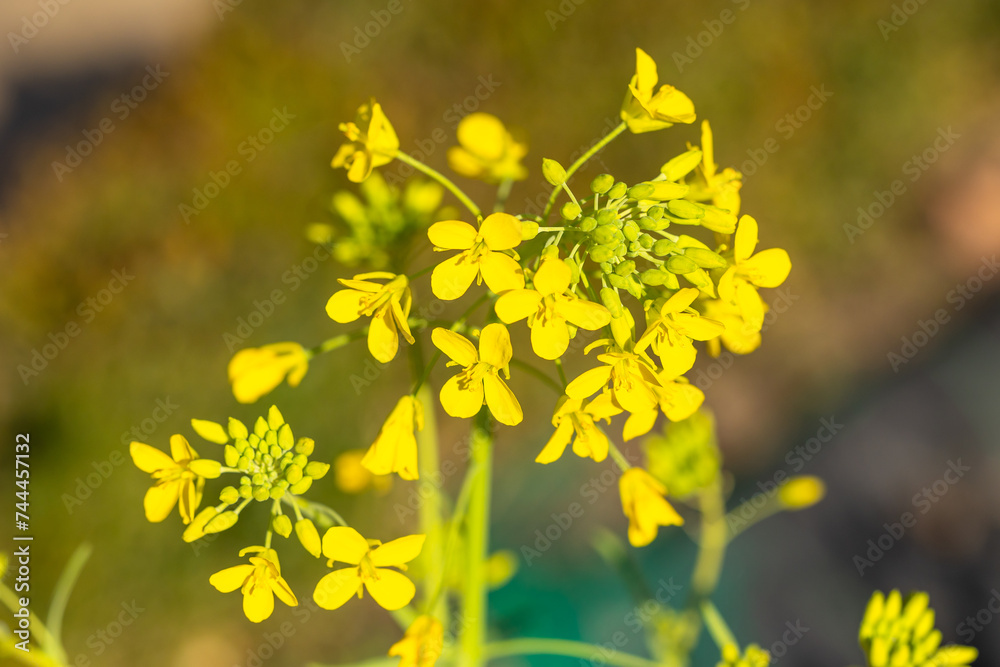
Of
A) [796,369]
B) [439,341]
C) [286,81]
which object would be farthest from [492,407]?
[286,81]

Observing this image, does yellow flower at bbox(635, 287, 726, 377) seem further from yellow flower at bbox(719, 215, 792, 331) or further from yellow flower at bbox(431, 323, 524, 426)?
yellow flower at bbox(431, 323, 524, 426)

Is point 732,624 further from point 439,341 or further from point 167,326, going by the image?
point 167,326

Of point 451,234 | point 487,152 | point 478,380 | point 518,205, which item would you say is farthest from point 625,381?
point 518,205

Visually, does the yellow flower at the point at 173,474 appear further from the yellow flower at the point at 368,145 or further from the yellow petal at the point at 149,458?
the yellow flower at the point at 368,145

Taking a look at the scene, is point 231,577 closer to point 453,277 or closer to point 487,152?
point 453,277

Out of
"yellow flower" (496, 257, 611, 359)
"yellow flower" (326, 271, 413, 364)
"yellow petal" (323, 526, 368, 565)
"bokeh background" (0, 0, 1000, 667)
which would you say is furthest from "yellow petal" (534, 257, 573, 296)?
"bokeh background" (0, 0, 1000, 667)

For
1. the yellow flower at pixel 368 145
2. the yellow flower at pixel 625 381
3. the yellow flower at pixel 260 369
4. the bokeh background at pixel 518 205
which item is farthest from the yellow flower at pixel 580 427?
the bokeh background at pixel 518 205
